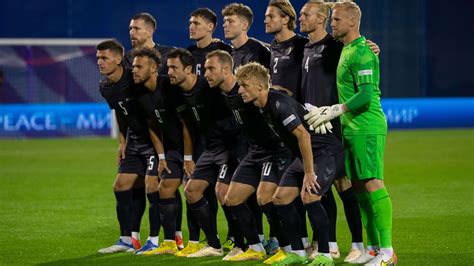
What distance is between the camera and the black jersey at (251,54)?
10.0 metres

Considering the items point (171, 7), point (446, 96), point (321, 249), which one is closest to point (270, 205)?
point (321, 249)

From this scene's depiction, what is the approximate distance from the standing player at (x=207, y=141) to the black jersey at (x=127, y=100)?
587mm

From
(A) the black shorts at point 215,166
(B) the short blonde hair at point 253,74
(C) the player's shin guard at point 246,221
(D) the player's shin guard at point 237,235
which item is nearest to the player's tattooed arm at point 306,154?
(B) the short blonde hair at point 253,74

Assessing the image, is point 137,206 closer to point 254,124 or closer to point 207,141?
point 207,141

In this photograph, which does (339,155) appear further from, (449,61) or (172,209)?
(449,61)

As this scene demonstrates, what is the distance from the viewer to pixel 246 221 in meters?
9.20

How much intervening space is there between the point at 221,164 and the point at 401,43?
56.2 ft

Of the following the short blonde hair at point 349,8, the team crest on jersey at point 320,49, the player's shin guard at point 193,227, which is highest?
the short blonde hair at point 349,8

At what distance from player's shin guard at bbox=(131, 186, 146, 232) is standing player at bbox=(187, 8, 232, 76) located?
127 cm

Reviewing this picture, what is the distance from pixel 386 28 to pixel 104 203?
13455mm

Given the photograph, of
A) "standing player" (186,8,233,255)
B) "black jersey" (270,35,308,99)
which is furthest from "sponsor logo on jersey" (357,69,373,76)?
"standing player" (186,8,233,255)

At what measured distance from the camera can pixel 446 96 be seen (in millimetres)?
26797

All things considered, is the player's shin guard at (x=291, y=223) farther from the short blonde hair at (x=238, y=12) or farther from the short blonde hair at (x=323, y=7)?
the short blonde hair at (x=238, y=12)

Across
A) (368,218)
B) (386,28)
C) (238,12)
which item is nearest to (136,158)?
(238,12)
